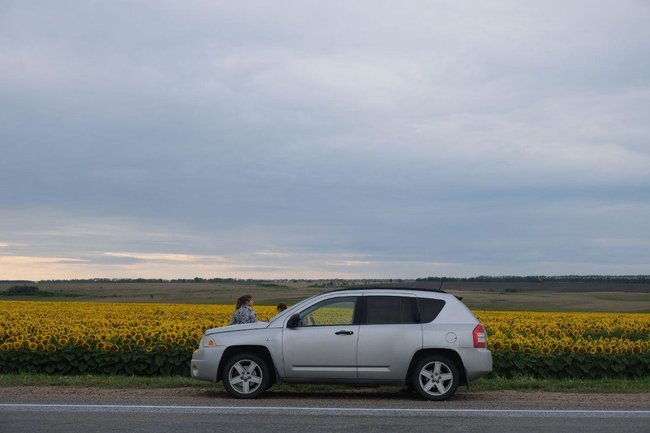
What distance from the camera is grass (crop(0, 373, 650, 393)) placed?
14.7m

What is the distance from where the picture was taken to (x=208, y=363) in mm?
13125

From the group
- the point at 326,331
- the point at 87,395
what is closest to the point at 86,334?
the point at 87,395

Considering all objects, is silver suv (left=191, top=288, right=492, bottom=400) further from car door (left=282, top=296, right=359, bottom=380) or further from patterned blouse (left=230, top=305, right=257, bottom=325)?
patterned blouse (left=230, top=305, right=257, bottom=325)

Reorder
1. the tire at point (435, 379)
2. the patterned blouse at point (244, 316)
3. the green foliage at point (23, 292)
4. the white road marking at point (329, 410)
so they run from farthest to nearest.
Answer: the green foliage at point (23, 292)
the patterned blouse at point (244, 316)
the tire at point (435, 379)
the white road marking at point (329, 410)

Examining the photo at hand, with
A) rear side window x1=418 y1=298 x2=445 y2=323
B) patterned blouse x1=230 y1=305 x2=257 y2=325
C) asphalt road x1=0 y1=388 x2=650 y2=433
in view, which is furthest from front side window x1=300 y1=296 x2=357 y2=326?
patterned blouse x1=230 y1=305 x2=257 y2=325

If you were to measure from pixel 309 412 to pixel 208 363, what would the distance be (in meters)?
2.47

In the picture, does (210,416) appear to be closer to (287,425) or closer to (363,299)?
(287,425)

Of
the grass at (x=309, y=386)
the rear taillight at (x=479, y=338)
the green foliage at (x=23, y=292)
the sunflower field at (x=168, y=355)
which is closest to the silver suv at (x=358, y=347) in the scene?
the rear taillight at (x=479, y=338)

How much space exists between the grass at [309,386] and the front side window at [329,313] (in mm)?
1684

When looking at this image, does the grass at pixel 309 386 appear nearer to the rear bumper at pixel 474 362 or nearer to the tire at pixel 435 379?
the tire at pixel 435 379

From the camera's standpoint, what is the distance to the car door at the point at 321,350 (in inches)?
506

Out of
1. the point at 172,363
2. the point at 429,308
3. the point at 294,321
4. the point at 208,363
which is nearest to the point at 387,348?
the point at 429,308

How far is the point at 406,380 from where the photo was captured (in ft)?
42.5

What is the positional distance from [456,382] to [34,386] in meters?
7.05
